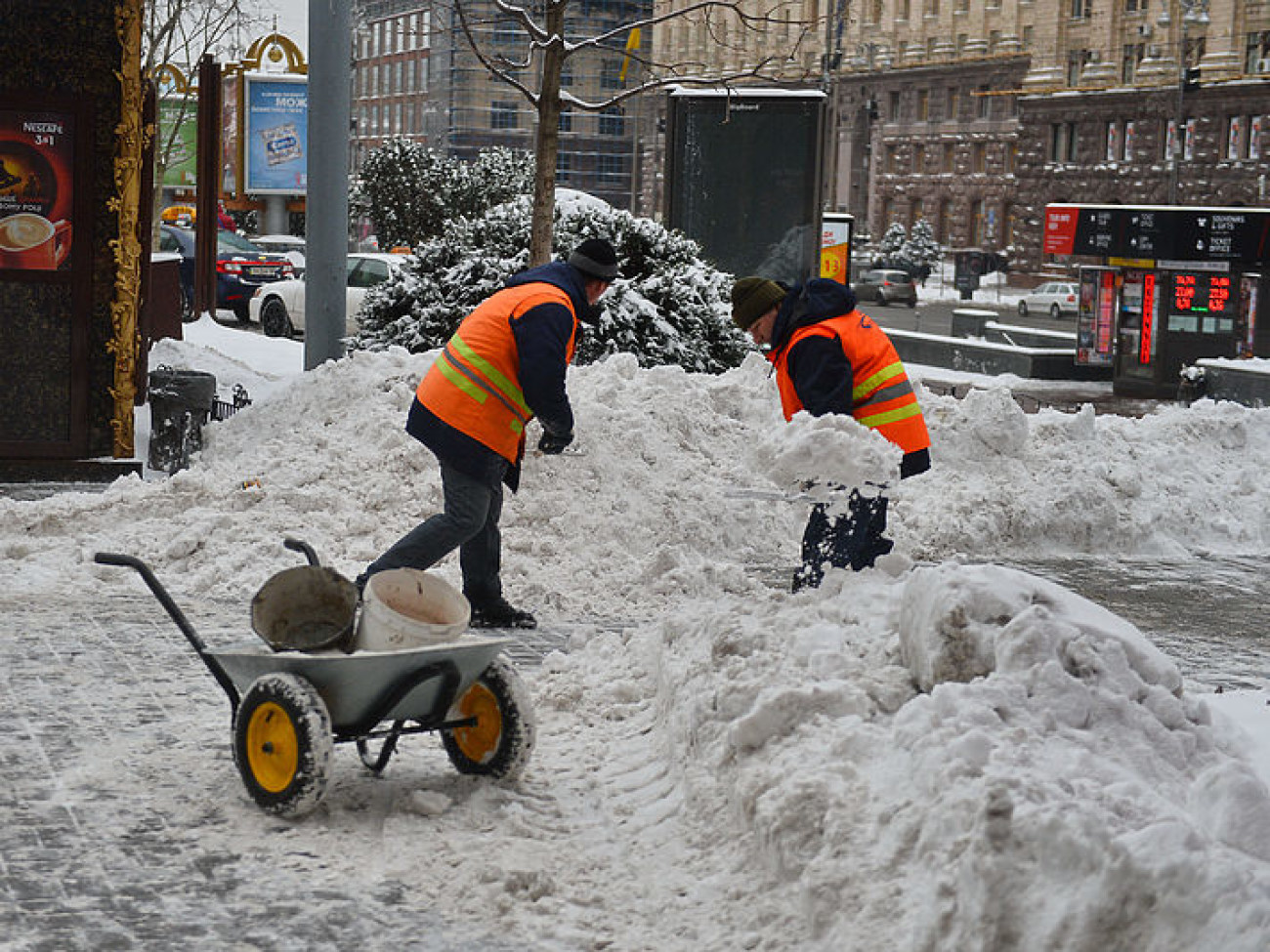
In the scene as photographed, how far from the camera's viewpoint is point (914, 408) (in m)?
7.45

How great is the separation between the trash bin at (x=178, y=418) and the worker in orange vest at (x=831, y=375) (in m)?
5.58

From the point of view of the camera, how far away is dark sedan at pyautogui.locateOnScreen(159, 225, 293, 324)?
31625 millimetres

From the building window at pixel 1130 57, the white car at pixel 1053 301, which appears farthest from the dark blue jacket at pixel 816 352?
the building window at pixel 1130 57

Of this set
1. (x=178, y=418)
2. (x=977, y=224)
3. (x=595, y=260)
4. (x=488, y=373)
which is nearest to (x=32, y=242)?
(x=178, y=418)

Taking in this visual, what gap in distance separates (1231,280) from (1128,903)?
23635 mm

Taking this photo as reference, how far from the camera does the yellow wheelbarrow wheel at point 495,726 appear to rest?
5418 millimetres

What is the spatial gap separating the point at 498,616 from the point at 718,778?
9.47 ft

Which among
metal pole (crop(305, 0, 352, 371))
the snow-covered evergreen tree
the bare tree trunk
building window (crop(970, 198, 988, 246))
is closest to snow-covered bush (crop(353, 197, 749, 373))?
the bare tree trunk

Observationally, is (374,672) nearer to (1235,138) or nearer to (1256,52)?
(1235,138)

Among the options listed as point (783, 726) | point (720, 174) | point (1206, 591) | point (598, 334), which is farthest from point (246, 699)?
point (720, 174)

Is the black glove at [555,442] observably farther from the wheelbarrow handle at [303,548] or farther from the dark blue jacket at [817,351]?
the wheelbarrow handle at [303,548]

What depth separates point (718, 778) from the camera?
5.12 m

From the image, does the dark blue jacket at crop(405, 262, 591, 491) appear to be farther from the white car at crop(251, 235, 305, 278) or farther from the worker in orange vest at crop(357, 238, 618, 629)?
the white car at crop(251, 235, 305, 278)

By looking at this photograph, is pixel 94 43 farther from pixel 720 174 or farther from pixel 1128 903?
pixel 1128 903
